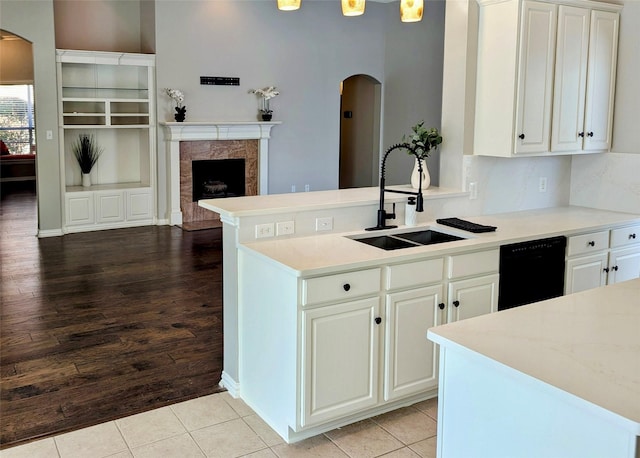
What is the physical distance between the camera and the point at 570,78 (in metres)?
4.31

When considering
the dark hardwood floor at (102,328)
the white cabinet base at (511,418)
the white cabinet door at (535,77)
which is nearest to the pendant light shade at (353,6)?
the white cabinet door at (535,77)

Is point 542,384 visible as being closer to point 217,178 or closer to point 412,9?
point 412,9

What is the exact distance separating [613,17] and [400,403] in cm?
308

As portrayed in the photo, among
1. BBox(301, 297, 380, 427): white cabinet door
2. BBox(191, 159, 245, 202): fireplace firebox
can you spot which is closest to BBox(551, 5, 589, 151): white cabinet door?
BBox(301, 297, 380, 427): white cabinet door

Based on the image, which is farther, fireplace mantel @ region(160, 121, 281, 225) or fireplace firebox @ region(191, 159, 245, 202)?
fireplace firebox @ region(191, 159, 245, 202)

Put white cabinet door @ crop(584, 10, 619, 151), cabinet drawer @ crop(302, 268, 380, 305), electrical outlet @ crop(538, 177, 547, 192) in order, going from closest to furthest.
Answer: cabinet drawer @ crop(302, 268, 380, 305)
white cabinet door @ crop(584, 10, 619, 151)
electrical outlet @ crop(538, 177, 547, 192)

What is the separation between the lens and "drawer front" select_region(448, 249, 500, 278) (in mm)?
3408

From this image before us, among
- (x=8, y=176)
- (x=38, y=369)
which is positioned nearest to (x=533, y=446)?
(x=38, y=369)

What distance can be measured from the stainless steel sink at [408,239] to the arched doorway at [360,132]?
21.5ft

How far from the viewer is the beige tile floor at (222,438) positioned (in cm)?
298

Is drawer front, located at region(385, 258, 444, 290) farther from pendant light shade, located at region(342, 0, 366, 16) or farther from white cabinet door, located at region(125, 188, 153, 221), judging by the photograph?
white cabinet door, located at region(125, 188, 153, 221)

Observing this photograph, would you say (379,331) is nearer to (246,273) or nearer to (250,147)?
(246,273)

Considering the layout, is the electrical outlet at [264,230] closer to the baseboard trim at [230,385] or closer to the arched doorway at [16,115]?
the baseboard trim at [230,385]

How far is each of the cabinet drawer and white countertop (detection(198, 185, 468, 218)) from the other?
65 centimetres
